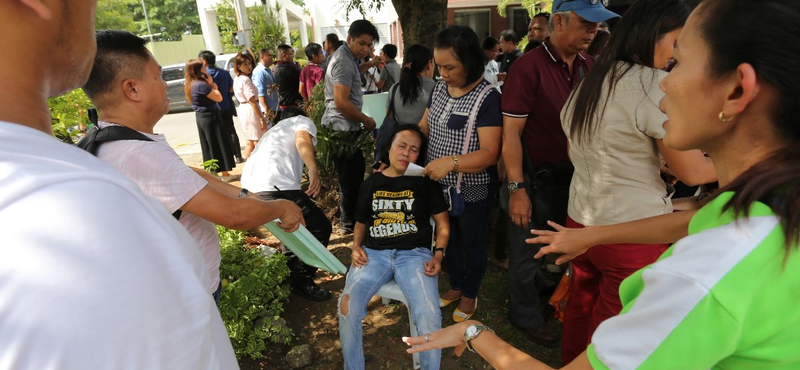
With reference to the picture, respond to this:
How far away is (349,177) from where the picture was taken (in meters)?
4.23

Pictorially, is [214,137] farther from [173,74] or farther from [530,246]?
[173,74]

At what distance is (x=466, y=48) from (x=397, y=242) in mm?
1257

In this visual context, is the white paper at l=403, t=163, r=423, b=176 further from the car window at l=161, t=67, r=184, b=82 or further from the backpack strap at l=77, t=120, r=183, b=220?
the car window at l=161, t=67, r=184, b=82

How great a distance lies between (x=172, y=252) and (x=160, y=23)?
43844mm

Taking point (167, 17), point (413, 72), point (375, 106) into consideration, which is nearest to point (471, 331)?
point (413, 72)

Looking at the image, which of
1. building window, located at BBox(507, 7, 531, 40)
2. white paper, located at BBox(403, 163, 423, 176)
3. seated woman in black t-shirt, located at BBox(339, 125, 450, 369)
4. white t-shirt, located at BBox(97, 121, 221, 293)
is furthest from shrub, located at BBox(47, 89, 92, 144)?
building window, located at BBox(507, 7, 531, 40)

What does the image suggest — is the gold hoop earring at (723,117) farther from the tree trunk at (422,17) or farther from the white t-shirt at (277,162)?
the tree trunk at (422,17)

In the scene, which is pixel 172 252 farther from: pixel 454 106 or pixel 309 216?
pixel 309 216

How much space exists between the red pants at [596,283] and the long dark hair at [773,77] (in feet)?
3.45

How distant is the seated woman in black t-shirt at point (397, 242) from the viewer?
90.2 inches

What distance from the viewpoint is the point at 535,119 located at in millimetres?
2346

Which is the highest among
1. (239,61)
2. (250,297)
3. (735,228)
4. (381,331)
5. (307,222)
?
(239,61)

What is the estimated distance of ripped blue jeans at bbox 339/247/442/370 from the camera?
7.37 ft

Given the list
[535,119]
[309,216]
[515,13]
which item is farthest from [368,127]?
[515,13]
